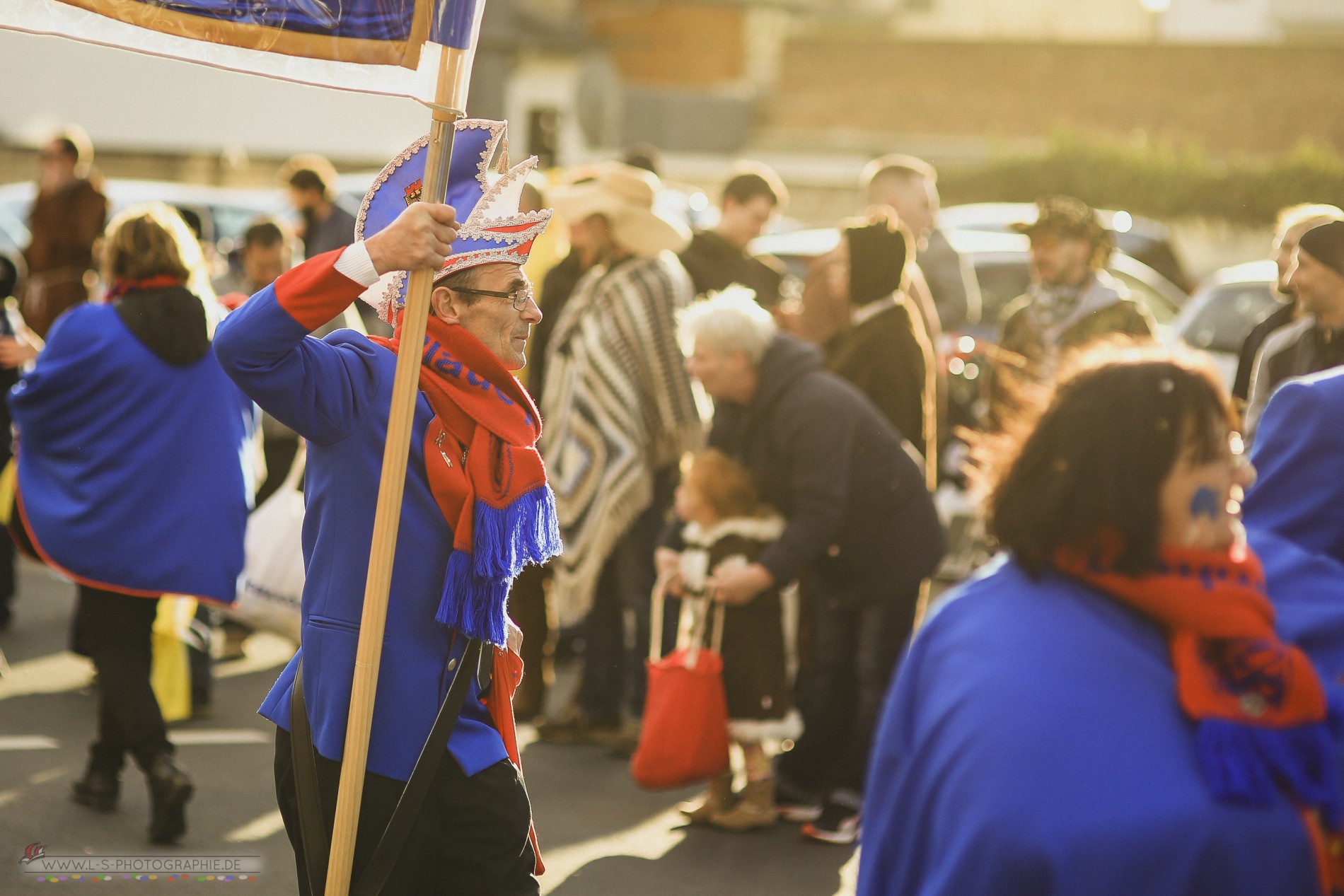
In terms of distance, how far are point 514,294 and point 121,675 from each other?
2.82 metres

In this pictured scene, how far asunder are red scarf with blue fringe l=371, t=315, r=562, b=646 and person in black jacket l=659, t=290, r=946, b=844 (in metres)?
2.35

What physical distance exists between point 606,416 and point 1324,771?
4.93 metres

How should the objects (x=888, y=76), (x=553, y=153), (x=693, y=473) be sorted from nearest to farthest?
(x=693, y=473), (x=553, y=153), (x=888, y=76)

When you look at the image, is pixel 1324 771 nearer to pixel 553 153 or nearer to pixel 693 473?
pixel 693 473

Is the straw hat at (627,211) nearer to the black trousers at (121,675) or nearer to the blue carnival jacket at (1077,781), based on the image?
the black trousers at (121,675)

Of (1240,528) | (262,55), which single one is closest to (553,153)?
(262,55)

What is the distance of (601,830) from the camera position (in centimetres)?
554

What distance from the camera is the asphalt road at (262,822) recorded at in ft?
16.4

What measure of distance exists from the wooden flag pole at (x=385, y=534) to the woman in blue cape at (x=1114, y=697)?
1.03m

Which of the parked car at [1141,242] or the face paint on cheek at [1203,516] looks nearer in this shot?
the face paint on cheek at [1203,516]

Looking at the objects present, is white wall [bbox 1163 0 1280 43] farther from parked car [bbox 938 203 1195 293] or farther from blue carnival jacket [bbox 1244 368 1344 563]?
blue carnival jacket [bbox 1244 368 1344 563]

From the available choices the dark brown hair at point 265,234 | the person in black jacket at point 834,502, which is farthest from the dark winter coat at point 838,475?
the dark brown hair at point 265,234

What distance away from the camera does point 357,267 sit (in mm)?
2693

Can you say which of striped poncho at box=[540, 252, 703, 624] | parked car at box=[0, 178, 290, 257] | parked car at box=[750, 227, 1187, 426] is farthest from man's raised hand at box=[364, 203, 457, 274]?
parked car at box=[0, 178, 290, 257]
